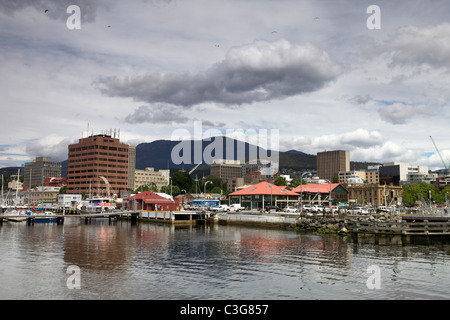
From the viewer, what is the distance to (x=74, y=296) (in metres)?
27.2

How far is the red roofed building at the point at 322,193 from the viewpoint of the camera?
14850 centimetres

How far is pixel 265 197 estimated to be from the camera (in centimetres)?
13612

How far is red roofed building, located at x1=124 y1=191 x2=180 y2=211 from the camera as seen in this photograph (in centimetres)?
12075

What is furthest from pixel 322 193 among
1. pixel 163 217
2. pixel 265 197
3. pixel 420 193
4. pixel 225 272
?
pixel 225 272

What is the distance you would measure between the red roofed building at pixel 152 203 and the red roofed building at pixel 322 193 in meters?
49.8

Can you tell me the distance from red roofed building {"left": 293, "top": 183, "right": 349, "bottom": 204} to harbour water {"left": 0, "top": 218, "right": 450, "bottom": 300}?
95053 mm

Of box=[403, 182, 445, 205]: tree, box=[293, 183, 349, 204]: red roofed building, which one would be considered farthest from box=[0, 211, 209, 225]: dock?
box=[403, 182, 445, 205]: tree

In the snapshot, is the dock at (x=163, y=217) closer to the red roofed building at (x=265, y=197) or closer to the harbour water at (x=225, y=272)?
the red roofed building at (x=265, y=197)

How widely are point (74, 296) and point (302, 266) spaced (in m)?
→ 21.1

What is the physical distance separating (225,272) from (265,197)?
101824 mm

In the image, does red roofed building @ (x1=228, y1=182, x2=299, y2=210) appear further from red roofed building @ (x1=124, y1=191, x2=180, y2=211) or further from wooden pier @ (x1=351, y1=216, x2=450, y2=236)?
wooden pier @ (x1=351, y1=216, x2=450, y2=236)

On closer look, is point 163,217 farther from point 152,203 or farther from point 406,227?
point 406,227
